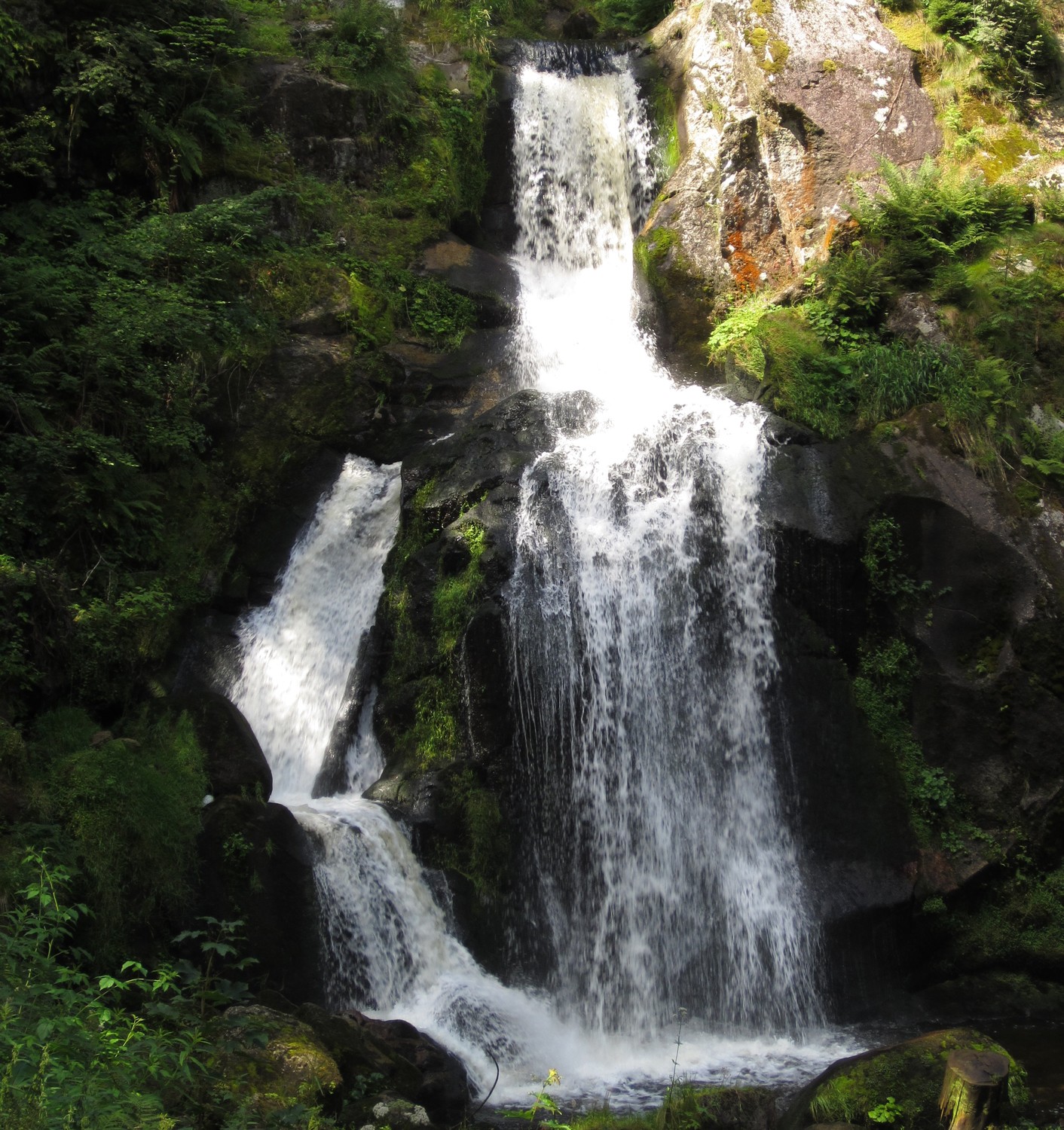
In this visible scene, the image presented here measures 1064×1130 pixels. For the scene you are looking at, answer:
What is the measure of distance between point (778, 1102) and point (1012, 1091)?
1.60 meters

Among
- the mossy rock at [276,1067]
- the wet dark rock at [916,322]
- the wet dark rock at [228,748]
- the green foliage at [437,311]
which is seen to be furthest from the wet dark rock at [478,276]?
the mossy rock at [276,1067]

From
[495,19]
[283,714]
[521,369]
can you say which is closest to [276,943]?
[283,714]

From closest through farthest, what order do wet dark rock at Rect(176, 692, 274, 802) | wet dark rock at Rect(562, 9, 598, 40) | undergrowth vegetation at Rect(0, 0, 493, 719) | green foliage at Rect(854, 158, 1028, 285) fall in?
1. wet dark rock at Rect(176, 692, 274, 802)
2. undergrowth vegetation at Rect(0, 0, 493, 719)
3. green foliage at Rect(854, 158, 1028, 285)
4. wet dark rock at Rect(562, 9, 598, 40)

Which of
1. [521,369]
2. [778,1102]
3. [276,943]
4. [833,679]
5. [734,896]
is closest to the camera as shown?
[778,1102]

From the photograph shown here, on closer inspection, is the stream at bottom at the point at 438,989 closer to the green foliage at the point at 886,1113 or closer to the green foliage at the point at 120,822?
the green foliage at the point at 120,822

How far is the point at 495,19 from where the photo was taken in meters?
18.9

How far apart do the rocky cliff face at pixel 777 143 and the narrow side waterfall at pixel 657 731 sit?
377 centimetres

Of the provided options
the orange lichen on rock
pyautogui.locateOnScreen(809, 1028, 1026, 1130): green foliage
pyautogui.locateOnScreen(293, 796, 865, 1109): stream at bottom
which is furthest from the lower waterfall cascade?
the orange lichen on rock

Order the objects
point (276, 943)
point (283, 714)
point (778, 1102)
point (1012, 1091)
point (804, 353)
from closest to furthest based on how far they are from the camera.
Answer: point (1012, 1091) < point (778, 1102) < point (276, 943) < point (283, 714) < point (804, 353)

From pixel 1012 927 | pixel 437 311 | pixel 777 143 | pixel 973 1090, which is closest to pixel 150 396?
pixel 437 311

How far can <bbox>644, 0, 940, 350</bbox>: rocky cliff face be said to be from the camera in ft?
43.6

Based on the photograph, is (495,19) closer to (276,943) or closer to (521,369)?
(521,369)

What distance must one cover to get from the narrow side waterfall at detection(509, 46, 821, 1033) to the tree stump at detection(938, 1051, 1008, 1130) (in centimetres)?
312

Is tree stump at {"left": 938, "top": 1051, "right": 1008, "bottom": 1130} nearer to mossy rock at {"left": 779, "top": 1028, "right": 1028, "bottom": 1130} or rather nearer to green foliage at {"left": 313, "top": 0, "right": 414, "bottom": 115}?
mossy rock at {"left": 779, "top": 1028, "right": 1028, "bottom": 1130}
